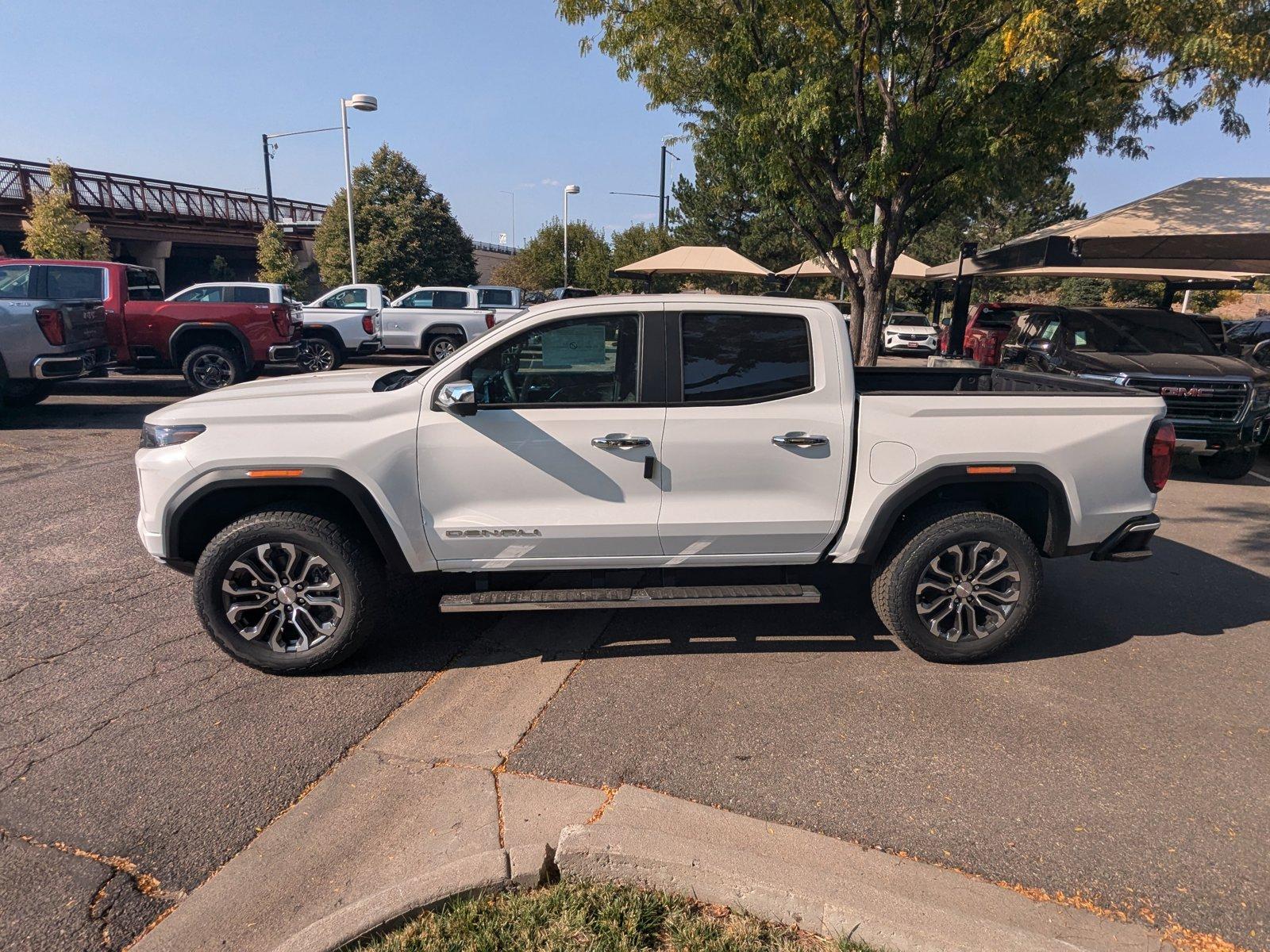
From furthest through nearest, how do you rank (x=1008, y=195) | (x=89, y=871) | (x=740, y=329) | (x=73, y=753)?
(x=1008, y=195) → (x=740, y=329) → (x=73, y=753) → (x=89, y=871)

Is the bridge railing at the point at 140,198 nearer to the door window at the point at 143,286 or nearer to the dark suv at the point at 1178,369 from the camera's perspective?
the door window at the point at 143,286

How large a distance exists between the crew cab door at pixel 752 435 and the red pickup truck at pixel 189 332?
429 inches

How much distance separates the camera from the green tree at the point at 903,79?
26.6ft

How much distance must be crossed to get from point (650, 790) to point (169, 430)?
2.85 m

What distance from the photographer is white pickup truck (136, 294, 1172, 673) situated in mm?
3771

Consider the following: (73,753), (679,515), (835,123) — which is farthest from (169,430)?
(835,123)

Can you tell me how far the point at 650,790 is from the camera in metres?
3.01

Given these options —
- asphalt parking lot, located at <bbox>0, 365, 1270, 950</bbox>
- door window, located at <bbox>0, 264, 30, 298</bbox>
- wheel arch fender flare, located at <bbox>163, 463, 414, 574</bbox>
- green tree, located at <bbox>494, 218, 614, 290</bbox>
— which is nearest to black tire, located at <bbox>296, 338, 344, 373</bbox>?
door window, located at <bbox>0, 264, 30, 298</bbox>

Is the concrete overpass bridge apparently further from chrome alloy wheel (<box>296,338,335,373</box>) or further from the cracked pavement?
the cracked pavement

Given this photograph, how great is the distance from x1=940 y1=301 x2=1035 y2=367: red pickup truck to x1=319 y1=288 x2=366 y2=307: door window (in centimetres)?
1334

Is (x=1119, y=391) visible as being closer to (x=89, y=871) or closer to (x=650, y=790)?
(x=650, y=790)

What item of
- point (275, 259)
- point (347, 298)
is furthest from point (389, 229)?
point (347, 298)

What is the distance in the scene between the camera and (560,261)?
37.1m

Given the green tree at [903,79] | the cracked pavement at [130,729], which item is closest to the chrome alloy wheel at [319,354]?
the green tree at [903,79]
